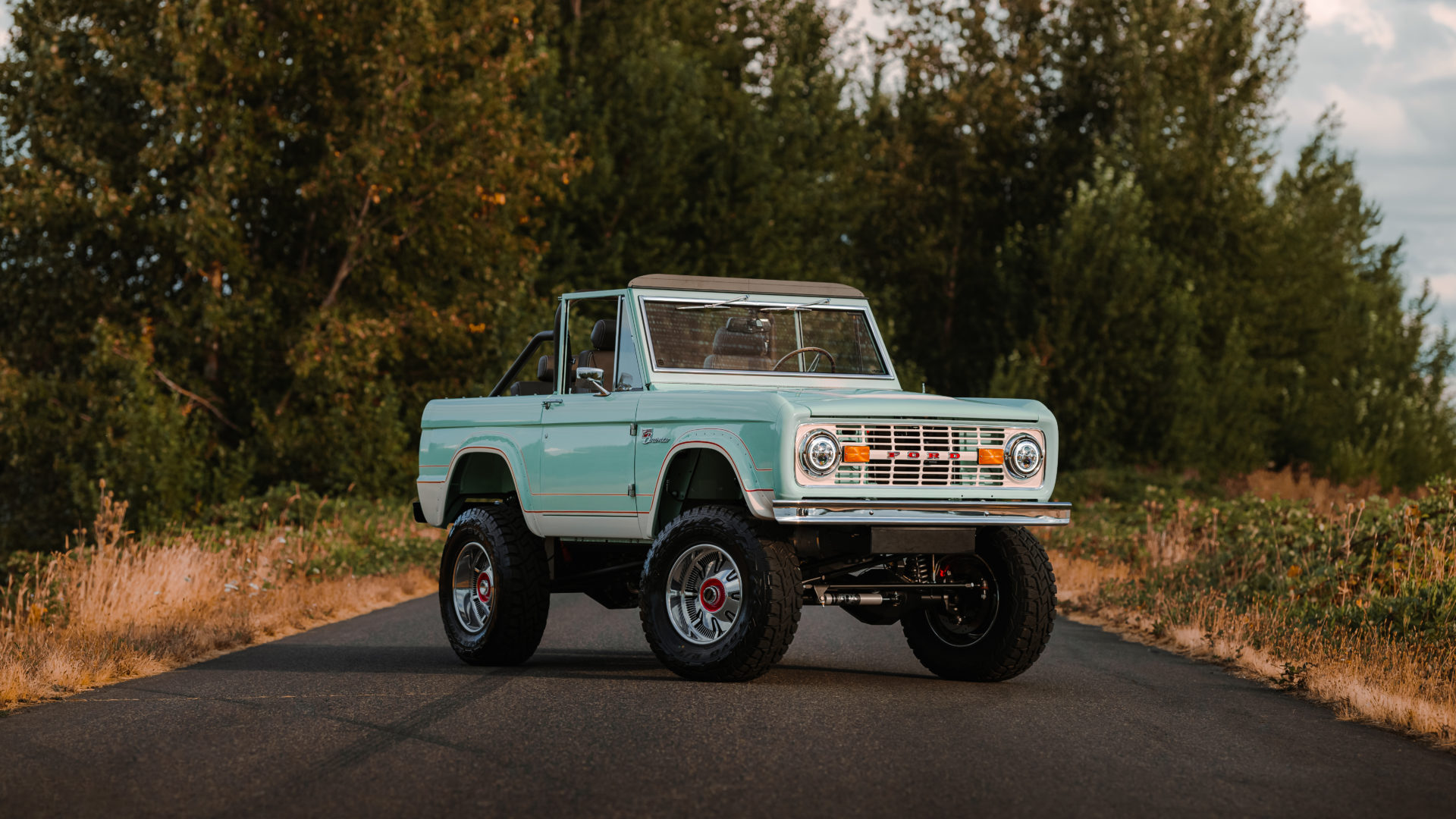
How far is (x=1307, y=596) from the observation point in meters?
13.7

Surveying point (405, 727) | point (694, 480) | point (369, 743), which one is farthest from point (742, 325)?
point (369, 743)

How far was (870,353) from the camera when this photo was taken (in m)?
11.8

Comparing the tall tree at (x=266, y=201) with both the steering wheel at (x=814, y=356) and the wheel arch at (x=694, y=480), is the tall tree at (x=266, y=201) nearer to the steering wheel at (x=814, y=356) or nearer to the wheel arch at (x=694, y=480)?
the steering wheel at (x=814, y=356)

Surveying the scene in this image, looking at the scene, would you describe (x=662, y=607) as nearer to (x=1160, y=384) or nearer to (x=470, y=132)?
(x=470, y=132)

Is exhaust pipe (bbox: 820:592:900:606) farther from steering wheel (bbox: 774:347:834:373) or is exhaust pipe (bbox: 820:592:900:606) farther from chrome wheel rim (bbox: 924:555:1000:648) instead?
steering wheel (bbox: 774:347:834:373)

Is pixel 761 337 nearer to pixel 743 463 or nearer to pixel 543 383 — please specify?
pixel 543 383

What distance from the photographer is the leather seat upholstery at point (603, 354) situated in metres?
11.2

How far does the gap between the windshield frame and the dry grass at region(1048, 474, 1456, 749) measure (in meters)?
3.36

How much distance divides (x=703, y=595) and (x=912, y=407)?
1.63m

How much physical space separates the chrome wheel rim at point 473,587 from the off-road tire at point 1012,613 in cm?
312

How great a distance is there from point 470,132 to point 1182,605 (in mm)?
19835

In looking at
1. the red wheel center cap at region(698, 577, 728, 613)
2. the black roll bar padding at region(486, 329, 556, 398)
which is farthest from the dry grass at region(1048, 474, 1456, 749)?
the black roll bar padding at region(486, 329, 556, 398)

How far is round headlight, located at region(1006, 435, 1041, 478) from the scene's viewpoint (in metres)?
9.93

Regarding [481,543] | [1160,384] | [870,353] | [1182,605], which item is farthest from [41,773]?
[1160,384]
